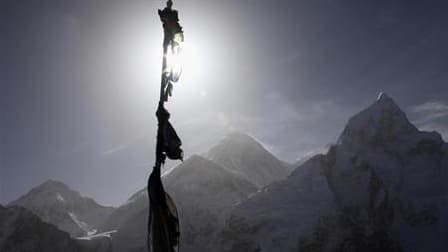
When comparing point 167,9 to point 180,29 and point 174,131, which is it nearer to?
point 180,29

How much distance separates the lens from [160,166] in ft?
25.6

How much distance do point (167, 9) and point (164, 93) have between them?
153cm

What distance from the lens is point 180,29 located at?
27.5 feet

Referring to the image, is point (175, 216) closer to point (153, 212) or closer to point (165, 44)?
point (153, 212)

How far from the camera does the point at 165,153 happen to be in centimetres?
792

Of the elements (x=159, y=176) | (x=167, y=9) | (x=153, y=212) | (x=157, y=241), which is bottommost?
(x=157, y=241)

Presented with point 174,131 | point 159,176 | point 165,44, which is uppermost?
point 165,44

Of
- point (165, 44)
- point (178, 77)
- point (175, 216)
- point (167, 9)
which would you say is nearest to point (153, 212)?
point (175, 216)

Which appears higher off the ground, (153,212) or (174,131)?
(174,131)

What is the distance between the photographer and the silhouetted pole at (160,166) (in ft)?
25.8

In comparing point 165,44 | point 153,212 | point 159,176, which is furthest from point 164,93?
point 153,212

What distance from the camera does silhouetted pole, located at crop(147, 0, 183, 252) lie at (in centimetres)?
788

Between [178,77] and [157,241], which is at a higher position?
[178,77]

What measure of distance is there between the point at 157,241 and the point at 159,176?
1116 millimetres
